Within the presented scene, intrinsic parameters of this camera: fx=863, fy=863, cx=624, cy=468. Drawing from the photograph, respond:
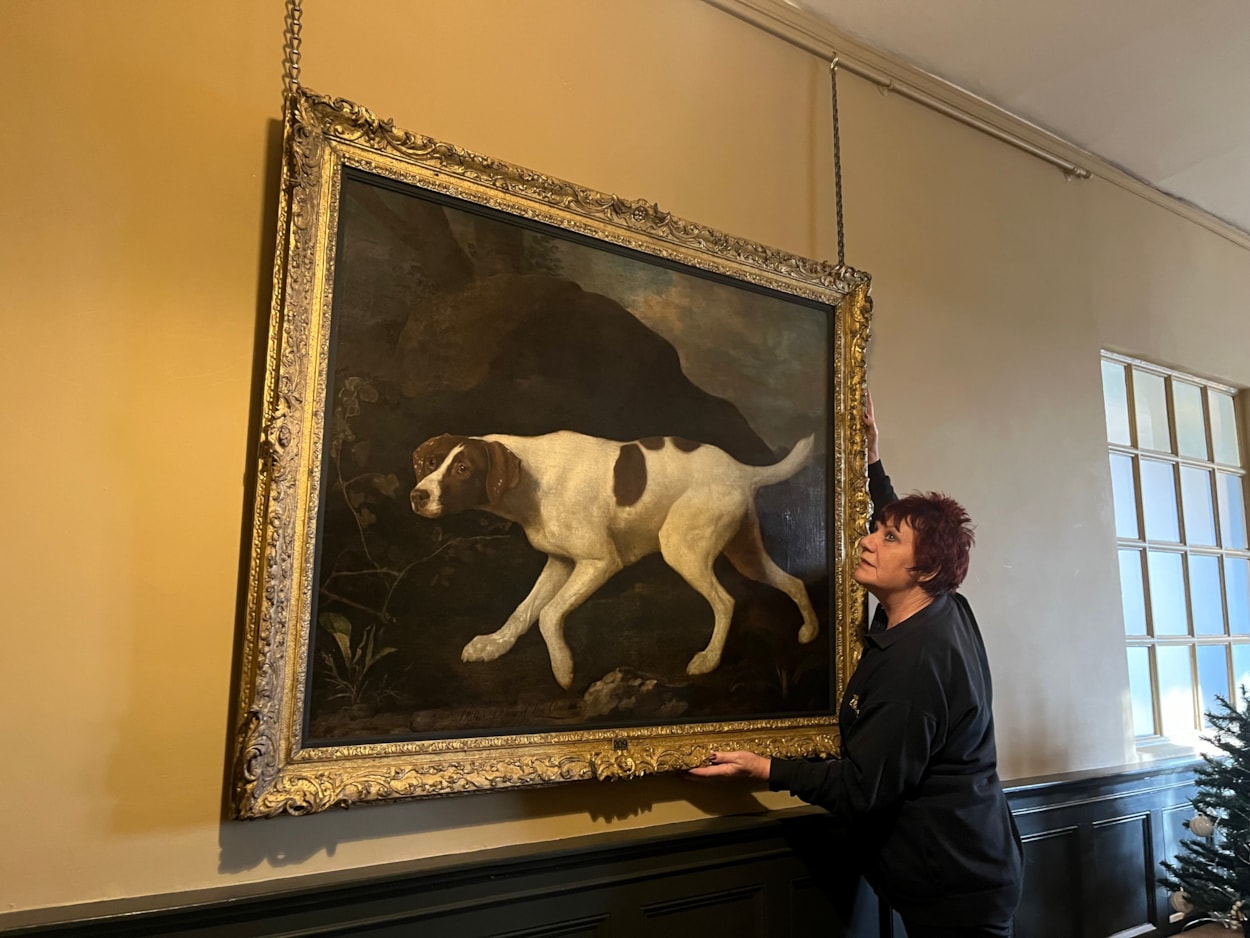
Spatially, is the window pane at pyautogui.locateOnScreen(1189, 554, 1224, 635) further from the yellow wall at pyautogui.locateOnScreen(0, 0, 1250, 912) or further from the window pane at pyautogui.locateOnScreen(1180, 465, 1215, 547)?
the yellow wall at pyautogui.locateOnScreen(0, 0, 1250, 912)

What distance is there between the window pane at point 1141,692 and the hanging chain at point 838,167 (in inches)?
78.5

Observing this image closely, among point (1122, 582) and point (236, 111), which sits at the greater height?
point (236, 111)

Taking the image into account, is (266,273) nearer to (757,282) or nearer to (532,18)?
(532,18)

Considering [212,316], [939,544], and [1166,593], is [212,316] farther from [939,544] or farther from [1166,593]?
[1166,593]

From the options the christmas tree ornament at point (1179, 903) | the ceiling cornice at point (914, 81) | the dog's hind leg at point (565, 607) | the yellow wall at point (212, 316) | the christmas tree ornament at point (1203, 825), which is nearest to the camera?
the yellow wall at point (212, 316)

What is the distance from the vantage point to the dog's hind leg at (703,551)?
6.72 feet

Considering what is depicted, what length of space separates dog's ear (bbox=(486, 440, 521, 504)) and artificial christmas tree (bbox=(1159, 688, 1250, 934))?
2471 mm

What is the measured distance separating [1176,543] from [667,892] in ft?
8.97

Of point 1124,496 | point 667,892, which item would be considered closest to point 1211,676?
point 1124,496

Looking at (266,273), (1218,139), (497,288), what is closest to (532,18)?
(497,288)

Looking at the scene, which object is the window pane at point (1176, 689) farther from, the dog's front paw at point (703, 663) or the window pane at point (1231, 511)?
the dog's front paw at point (703, 663)

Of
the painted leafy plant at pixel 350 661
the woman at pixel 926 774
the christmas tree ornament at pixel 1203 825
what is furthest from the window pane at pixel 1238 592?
the painted leafy plant at pixel 350 661

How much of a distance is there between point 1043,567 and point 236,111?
2690 mm

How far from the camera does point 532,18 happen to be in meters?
2.10
